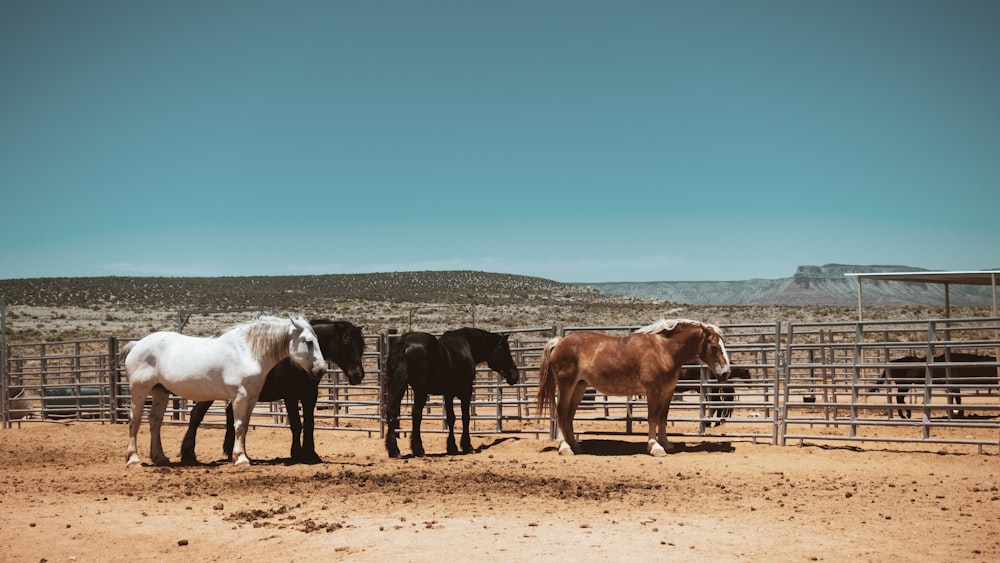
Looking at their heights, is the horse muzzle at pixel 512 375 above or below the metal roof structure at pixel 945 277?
below

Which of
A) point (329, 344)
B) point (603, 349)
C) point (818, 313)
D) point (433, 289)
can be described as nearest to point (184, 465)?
point (329, 344)

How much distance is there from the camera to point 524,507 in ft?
22.1

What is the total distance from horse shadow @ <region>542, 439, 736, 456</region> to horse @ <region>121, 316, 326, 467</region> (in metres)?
3.55

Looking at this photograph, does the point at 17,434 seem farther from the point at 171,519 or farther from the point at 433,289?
the point at 433,289

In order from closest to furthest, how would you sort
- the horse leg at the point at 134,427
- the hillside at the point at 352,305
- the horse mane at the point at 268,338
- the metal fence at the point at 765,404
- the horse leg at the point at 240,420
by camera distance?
the horse leg at the point at 240,420 → the horse mane at the point at 268,338 → the horse leg at the point at 134,427 → the metal fence at the point at 765,404 → the hillside at the point at 352,305

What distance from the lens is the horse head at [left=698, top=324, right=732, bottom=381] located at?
32.8 ft

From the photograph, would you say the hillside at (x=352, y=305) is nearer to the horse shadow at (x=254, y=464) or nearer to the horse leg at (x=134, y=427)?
the horse shadow at (x=254, y=464)

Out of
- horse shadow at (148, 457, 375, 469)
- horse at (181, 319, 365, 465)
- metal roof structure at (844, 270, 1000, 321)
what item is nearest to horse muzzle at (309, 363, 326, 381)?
horse at (181, 319, 365, 465)

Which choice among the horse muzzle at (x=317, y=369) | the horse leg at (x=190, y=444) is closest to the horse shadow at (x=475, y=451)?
the horse muzzle at (x=317, y=369)

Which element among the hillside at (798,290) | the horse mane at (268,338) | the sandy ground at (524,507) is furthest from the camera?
the hillside at (798,290)

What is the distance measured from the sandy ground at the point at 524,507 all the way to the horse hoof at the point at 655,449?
139 millimetres

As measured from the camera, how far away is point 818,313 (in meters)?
48.0

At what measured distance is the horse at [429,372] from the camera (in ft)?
32.9

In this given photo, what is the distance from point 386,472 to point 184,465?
268 cm
